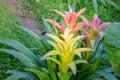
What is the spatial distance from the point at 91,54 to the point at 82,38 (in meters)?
0.23

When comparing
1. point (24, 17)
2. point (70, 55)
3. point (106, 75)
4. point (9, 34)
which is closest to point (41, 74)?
point (70, 55)

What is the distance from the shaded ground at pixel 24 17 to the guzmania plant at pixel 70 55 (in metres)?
1.40

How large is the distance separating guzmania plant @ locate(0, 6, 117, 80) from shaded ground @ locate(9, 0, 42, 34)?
4.59 ft

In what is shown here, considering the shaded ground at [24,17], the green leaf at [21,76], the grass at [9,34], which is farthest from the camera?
the shaded ground at [24,17]

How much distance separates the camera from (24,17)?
198 inches

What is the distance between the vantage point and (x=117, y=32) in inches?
104

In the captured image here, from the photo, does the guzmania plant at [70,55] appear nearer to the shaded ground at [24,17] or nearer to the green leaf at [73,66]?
the green leaf at [73,66]

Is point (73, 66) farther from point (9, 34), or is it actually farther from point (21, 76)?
point (9, 34)

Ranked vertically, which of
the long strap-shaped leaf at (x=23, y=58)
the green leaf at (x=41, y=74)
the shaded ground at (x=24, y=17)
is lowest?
the green leaf at (x=41, y=74)

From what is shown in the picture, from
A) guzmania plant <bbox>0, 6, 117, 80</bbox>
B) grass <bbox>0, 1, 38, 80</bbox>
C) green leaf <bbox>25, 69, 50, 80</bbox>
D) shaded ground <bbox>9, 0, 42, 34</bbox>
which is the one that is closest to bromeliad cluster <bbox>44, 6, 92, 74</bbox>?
guzmania plant <bbox>0, 6, 117, 80</bbox>

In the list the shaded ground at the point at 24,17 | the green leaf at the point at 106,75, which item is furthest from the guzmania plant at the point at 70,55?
the shaded ground at the point at 24,17

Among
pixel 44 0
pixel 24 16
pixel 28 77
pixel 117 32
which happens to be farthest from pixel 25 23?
pixel 117 32

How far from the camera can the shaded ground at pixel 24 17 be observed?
15.9 feet

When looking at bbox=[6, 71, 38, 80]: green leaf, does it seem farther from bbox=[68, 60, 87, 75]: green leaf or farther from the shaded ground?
the shaded ground
